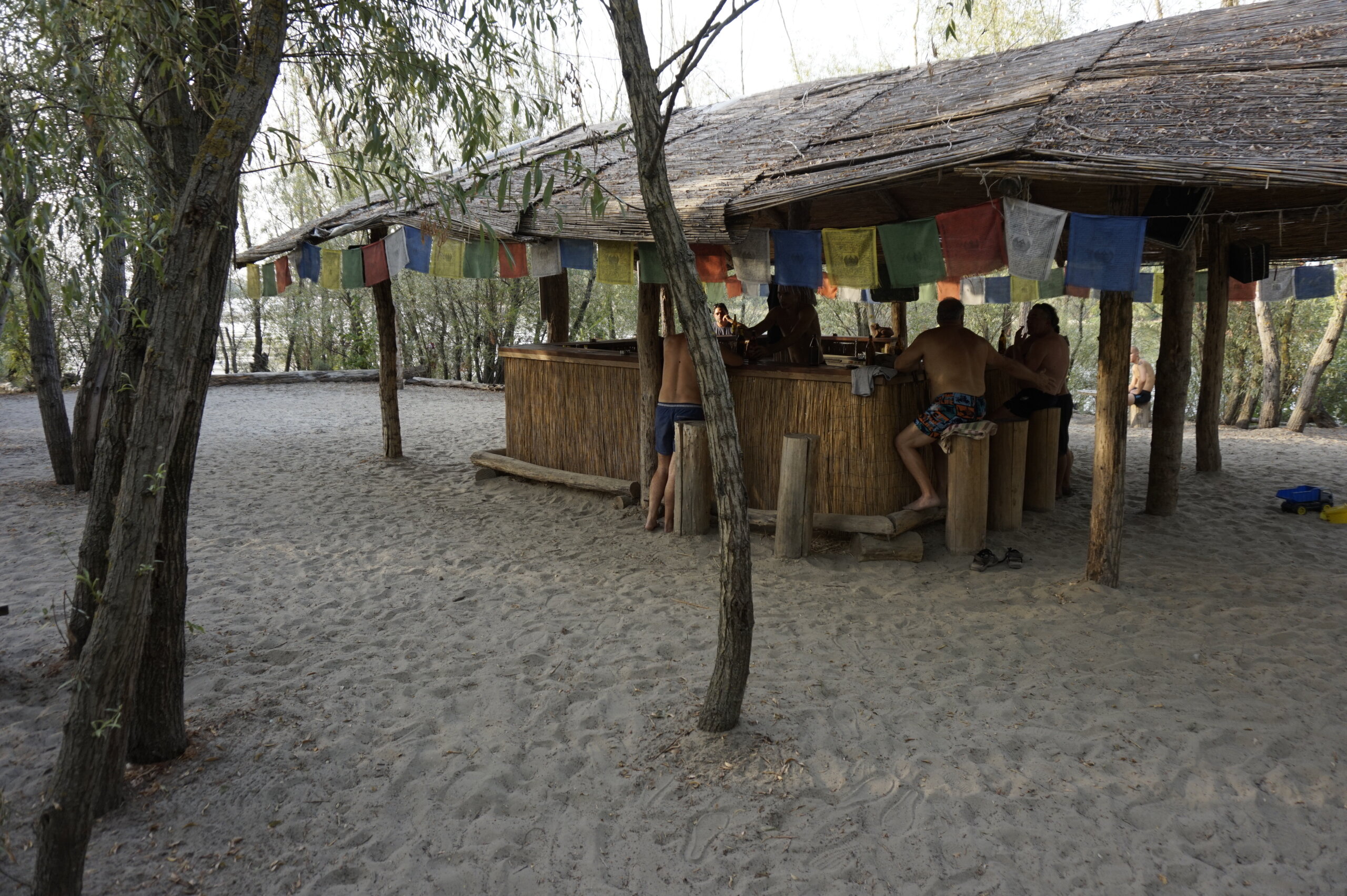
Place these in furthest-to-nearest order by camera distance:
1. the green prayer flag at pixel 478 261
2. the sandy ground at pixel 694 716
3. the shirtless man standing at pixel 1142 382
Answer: the shirtless man standing at pixel 1142 382 → the green prayer flag at pixel 478 261 → the sandy ground at pixel 694 716

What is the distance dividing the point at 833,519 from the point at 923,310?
18265mm

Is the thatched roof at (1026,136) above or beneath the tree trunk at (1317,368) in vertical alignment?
above

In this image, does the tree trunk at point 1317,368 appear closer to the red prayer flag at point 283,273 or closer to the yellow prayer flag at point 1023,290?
the yellow prayer flag at point 1023,290

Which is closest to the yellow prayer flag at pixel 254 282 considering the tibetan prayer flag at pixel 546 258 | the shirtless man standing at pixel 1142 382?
the tibetan prayer flag at pixel 546 258

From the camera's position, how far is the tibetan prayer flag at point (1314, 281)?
32.4ft

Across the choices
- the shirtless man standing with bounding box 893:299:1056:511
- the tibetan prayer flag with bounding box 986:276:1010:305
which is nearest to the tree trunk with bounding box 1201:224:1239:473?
the tibetan prayer flag with bounding box 986:276:1010:305

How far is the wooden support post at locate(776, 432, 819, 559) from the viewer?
18.8ft

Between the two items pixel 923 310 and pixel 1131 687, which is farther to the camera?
pixel 923 310

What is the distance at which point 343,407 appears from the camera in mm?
13039

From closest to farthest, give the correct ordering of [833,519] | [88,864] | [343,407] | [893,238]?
[88,864]
[893,238]
[833,519]
[343,407]

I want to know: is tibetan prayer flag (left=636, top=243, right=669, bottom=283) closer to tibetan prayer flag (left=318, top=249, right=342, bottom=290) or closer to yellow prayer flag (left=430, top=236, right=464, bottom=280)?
yellow prayer flag (left=430, top=236, right=464, bottom=280)

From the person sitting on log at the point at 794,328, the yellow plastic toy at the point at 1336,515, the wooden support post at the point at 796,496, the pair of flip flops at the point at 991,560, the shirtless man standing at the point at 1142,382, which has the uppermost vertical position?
the person sitting on log at the point at 794,328

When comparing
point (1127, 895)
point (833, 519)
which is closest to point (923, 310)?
point (833, 519)

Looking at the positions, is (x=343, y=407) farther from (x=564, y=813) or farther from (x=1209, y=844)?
(x=1209, y=844)
